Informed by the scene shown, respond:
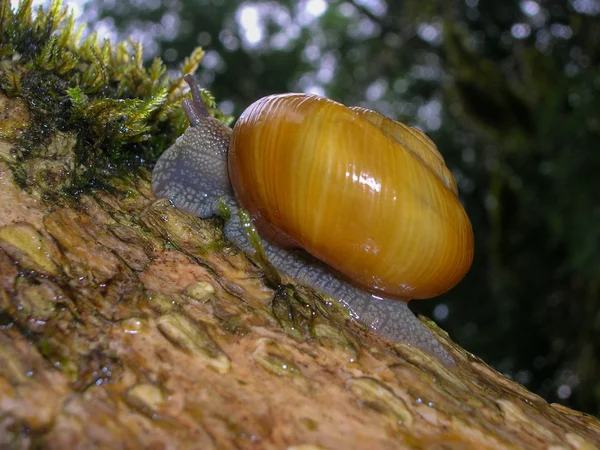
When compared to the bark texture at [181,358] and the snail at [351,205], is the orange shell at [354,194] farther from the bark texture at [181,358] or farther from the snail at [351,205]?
the bark texture at [181,358]

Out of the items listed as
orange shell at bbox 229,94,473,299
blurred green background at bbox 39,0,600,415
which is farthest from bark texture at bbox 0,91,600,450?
blurred green background at bbox 39,0,600,415

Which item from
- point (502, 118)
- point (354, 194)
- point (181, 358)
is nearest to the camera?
point (181, 358)

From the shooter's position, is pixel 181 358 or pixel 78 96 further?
pixel 78 96

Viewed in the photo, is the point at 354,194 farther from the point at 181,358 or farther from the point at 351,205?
the point at 181,358

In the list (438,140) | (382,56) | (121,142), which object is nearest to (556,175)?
(438,140)

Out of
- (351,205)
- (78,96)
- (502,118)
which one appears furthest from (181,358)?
(502,118)

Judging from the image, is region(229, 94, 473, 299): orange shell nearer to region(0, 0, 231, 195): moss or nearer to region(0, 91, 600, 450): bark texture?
region(0, 91, 600, 450): bark texture
